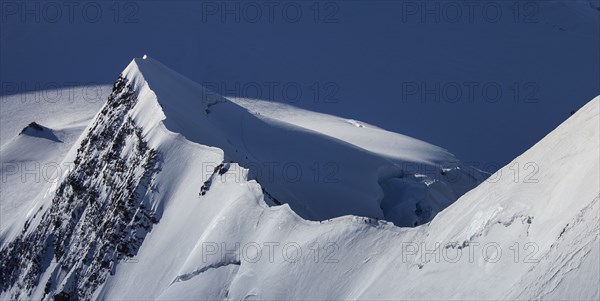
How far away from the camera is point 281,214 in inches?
736

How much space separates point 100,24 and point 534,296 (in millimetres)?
47819

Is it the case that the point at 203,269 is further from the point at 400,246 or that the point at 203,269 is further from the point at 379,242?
the point at 400,246

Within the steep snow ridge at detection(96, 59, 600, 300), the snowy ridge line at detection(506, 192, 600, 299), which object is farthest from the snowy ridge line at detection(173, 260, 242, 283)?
the snowy ridge line at detection(506, 192, 600, 299)

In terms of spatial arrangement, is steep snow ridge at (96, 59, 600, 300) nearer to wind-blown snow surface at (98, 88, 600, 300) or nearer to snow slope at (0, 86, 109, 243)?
wind-blown snow surface at (98, 88, 600, 300)

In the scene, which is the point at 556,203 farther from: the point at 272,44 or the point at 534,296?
the point at 272,44

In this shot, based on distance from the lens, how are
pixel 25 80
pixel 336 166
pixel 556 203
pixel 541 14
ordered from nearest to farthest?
pixel 556 203 → pixel 336 166 → pixel 25 80 → pixel 541 14

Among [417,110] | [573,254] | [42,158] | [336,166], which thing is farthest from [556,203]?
[417,110]

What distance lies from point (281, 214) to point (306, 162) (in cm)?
995

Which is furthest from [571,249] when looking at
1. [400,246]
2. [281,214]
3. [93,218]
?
[93,218]

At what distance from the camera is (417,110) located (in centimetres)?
4728

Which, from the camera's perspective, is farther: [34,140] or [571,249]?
[34,140]

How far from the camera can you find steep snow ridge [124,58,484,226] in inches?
1003

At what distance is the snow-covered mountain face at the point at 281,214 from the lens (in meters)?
13.9

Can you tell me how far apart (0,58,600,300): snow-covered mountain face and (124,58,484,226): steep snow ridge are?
7 centimetres
